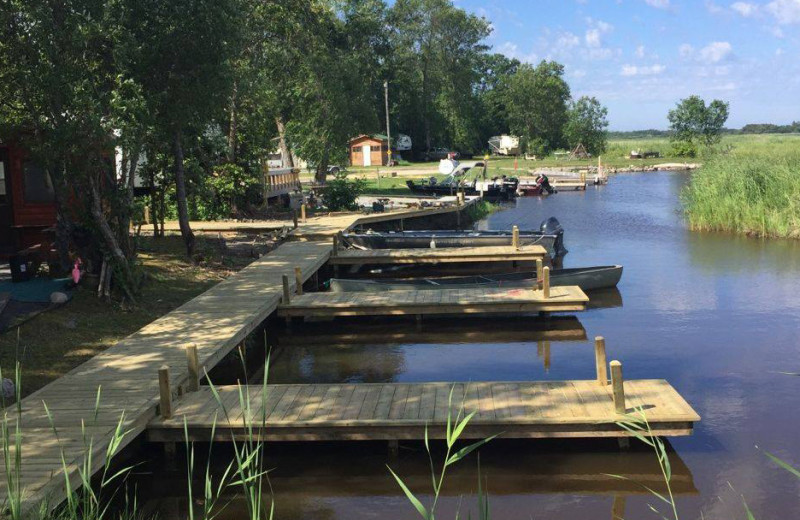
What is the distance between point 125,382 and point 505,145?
77059mm

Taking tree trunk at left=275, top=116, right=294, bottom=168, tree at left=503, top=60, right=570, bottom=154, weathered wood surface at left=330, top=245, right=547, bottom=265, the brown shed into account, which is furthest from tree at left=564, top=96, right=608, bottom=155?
weathered wood surface at left=330, top=245, right=547, bottom=265

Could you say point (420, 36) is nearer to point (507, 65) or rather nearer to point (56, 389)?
point (507, 65)

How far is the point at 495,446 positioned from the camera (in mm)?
10023

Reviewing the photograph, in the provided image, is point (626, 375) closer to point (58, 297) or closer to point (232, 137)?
point (58, 297)

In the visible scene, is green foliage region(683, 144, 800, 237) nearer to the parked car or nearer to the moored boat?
the moored boat

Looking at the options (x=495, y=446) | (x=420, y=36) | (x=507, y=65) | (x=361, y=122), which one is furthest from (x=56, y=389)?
(x=507, y=65)

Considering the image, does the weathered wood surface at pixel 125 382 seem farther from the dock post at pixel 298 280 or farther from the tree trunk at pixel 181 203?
the tree trunk at pixel 181 203

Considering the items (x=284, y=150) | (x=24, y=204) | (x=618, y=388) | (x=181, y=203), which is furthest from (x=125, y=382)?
(x=284, y=150)

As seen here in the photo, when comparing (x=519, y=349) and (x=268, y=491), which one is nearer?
(x=268, y=491)

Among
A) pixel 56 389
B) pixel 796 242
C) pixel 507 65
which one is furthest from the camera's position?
pixel 507 65

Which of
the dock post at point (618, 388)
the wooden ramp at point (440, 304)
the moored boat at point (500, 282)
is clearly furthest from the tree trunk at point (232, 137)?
the dock post at point (618, 388)

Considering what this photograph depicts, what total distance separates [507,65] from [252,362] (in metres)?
95.8

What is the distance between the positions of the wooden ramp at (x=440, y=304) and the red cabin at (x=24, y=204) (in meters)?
5.76

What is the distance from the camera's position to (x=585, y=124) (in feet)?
271
